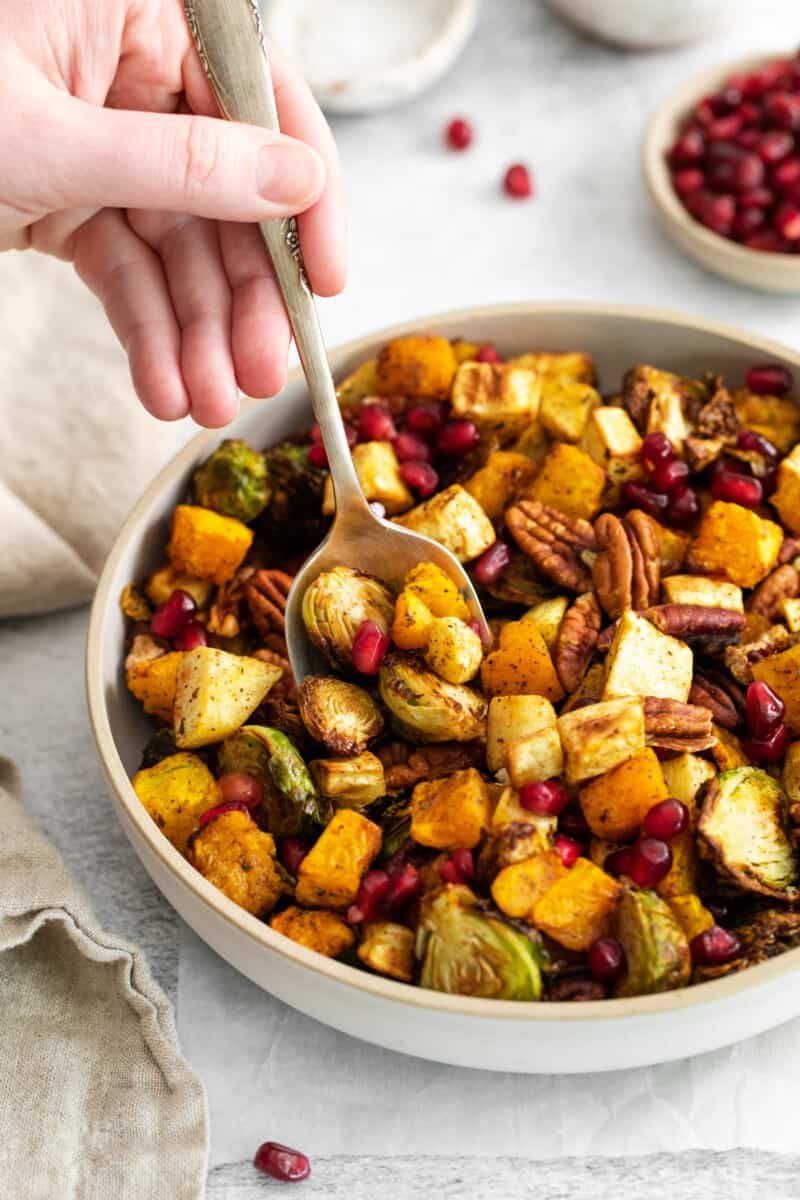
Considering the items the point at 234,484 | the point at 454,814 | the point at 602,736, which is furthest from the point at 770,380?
the point at 454,814

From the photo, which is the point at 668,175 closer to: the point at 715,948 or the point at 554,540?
the point at 554,540

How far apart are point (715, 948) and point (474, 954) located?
0.44 metres

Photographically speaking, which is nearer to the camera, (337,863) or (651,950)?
(651,950)

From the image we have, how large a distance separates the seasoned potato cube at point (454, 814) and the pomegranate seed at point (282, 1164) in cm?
67

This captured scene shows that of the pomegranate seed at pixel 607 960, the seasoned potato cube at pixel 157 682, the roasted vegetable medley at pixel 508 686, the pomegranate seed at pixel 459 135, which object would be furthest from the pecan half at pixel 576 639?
the pomegranate seed at pixel 459 135

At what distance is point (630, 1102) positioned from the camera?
8.77 ft

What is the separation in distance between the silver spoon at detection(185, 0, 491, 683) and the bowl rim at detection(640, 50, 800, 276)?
1708 mm

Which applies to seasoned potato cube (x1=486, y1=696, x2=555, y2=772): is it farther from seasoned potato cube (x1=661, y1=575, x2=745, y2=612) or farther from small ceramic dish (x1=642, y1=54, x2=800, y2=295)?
small ceramic dish (x1=642, y1=54, x2=800, y2=295)

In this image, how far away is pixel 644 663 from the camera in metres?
2.68

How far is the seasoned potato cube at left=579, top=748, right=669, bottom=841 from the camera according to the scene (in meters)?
2.50

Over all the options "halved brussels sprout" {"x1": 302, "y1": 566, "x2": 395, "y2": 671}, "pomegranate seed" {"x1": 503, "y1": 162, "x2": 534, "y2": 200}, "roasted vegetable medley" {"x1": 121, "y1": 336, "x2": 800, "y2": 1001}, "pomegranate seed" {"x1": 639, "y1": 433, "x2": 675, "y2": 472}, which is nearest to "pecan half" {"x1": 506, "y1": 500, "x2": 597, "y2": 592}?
"roasted vegetable medley" {"x1": 121, "y1": 336, "x2": 800, "y2": 1001}

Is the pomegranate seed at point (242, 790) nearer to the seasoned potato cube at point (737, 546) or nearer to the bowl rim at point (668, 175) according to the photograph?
the seasoned potato cube at point (737, 546)

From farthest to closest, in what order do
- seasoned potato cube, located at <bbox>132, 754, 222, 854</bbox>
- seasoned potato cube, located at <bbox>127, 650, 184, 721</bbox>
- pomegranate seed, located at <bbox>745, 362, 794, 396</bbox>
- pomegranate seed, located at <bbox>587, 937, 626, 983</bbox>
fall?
pomegranate seed, located at <bbox>745, 362, 794, 396</bbox> → seasoned potato cube, located at <bbox>127, 650, 184, 721</bbox> → seasoned potato cube, located at <bbox>132, 754, 222, 854</bbox> → pomegranate seed, located at <bbox>587, 937, 626, 983</bbox>

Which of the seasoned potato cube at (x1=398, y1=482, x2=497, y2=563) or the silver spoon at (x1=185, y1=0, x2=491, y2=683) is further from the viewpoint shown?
the seasoned potato cube at (x1=398, y1=482, x2=497, y2=563)
